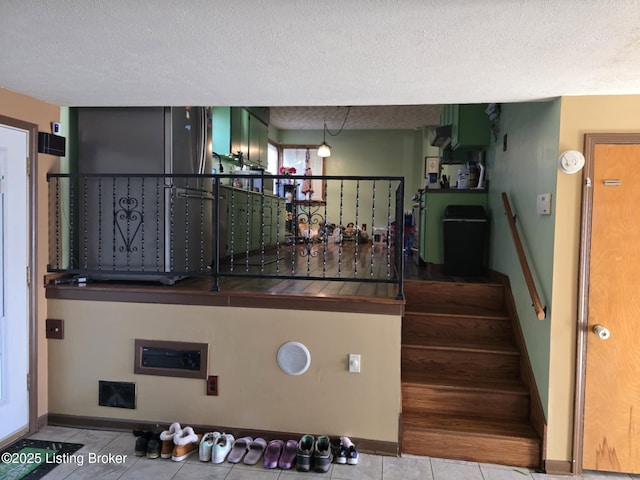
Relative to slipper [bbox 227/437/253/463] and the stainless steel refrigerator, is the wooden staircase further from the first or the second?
the stainless steel refrigerator

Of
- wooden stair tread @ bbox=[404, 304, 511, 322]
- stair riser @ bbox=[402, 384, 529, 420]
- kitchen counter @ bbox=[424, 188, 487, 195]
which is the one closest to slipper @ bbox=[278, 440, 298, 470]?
stair riser @ bbox=[402, 384, 529, 420]

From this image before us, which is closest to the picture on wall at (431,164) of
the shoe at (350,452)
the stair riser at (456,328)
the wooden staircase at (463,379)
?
the wooden staircase at (463,379)

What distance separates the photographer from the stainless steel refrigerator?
306cm

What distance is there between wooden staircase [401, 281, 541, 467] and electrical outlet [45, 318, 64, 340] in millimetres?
2432

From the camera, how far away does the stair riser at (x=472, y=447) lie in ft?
8.38

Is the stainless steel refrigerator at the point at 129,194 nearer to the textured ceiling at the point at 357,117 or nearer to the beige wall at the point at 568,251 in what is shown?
the beige wall at the point at 568,251

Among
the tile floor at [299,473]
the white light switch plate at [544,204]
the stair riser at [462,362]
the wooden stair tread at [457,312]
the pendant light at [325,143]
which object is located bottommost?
the tile floor at [299,473]

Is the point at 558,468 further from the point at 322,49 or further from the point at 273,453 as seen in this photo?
the point at 322,49

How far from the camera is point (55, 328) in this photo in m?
2.93

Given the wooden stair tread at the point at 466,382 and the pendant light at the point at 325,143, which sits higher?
the pendant light at the point at 325,143

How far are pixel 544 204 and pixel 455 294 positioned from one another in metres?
1.22

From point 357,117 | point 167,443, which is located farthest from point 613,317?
point 357,117

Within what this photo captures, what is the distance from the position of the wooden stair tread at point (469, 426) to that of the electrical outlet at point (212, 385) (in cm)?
126

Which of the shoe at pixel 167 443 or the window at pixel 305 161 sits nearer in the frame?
the shoe at pixel 167 443
